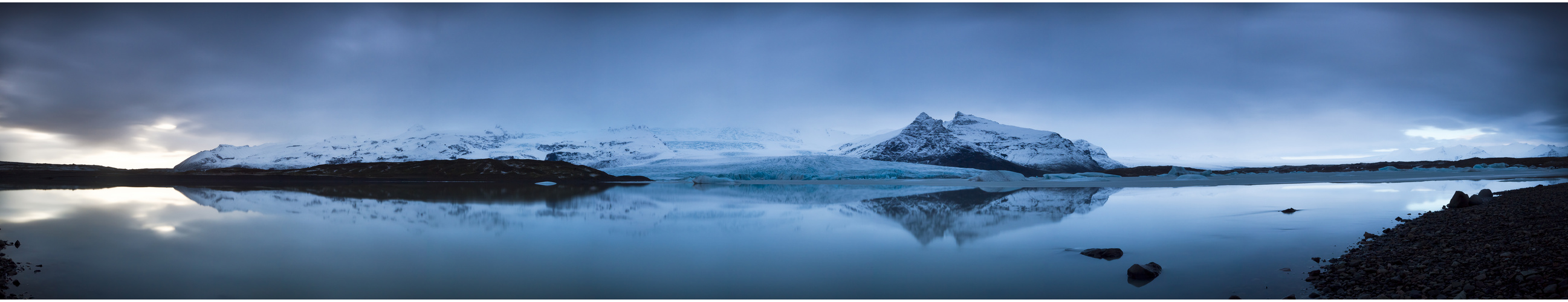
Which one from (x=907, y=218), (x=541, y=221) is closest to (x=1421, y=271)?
(x=907, y=218)

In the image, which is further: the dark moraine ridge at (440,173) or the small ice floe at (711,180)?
the dark moraine ridge at (440,173)

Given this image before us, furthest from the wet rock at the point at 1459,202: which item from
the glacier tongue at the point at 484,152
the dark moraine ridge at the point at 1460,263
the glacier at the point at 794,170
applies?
the glacier tongue at the point at 484,152

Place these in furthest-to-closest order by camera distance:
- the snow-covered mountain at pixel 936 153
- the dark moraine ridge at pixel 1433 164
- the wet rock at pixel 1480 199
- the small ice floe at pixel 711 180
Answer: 1. the snow-covered mountain at pixel 936 153
2. the dark moraine ridge at pixel 1433 164
3. the small ice floe at pixel 711 180
4. the wet rock at pixel 1480 199

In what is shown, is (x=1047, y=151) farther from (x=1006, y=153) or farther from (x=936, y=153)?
(x=936, y=153)

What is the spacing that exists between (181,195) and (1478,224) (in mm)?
35334

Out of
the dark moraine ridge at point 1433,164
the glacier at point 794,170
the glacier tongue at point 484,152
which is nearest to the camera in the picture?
the glacier at point 794,170

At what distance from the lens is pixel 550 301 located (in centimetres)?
514

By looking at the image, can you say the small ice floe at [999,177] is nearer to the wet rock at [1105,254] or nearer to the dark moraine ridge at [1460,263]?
the dark moraine ridge at [1460,263]

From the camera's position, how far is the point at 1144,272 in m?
6.02

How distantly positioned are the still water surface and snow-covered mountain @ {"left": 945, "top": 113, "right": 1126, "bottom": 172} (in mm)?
166221

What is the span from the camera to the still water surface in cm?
564

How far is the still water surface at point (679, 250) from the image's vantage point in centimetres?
564

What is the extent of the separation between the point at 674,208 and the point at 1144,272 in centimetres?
1257

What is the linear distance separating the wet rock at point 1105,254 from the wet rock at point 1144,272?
106 cm
